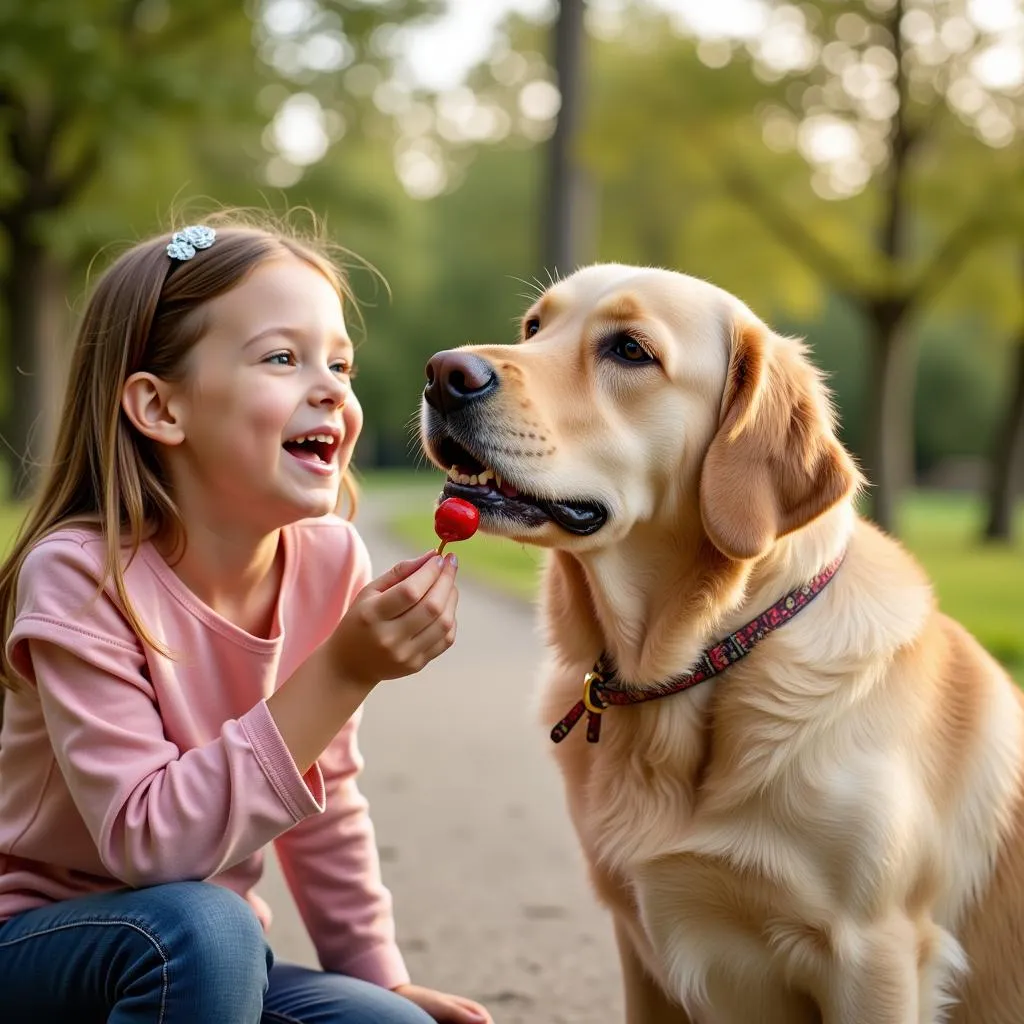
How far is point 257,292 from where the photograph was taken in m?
2.53

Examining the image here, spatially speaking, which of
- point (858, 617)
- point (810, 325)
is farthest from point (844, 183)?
point (810, 325)

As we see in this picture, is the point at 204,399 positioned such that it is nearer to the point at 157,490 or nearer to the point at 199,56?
the point at 157,490

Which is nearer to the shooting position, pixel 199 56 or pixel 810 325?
pixel 199 56

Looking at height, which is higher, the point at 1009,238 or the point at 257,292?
the point at 257,292

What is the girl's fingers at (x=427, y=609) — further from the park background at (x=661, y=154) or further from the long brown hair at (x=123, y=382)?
the park background at (x=661, y=154)

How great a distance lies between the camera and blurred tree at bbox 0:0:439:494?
14.9 metres

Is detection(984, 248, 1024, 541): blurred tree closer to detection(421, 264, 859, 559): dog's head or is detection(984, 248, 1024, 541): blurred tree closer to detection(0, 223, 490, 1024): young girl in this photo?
detection(421, 264, 859, 559): dog's head

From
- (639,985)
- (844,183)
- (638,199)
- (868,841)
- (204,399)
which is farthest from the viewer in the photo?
(638,199)

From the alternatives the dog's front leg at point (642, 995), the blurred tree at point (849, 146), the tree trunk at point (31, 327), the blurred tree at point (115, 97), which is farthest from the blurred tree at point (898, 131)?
the dog's front leg at point (642, 995)

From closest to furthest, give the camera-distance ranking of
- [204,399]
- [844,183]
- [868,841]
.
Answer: [868,841] < [204,399] < [844,183]

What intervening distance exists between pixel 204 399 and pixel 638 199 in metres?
24.3

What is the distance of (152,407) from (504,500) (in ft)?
2.34

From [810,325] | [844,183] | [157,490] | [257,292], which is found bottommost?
[810,325]

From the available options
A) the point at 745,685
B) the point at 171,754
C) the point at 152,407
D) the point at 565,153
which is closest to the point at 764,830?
the point at 745,685
